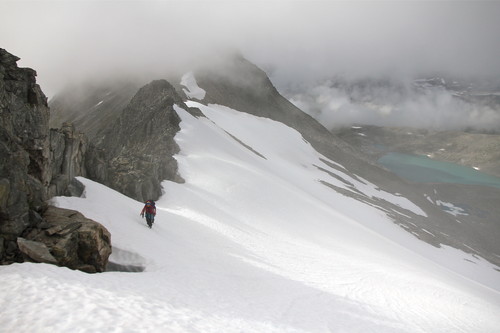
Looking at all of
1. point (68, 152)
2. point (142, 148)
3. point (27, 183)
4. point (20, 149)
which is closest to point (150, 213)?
point (27, 183)

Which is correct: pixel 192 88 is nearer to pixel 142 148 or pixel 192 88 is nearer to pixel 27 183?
pixel 142 148

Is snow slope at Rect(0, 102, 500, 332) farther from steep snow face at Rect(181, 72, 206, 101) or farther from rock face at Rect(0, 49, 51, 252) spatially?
steep snow face at Rect(181, 72, 206, 101)

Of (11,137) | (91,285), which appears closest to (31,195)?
(11,137)

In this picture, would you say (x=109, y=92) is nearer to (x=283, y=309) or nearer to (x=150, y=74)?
(x=150, y=74)

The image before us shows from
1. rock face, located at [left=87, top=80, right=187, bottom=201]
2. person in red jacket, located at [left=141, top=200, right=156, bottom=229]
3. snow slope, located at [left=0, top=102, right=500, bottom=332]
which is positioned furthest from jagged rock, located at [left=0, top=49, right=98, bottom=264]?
rock face, located at [left=87, top=80, right=187, bottom=201]

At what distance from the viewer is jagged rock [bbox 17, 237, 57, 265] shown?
35.9ft

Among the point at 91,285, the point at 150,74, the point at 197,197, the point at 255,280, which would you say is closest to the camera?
the point at 91,285

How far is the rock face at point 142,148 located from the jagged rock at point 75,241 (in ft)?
48.9

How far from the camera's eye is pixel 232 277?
15.7 meters

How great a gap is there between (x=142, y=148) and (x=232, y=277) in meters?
34.1

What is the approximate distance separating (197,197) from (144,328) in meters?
23.7

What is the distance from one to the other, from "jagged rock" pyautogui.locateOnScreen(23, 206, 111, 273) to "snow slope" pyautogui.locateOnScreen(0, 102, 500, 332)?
1000mm

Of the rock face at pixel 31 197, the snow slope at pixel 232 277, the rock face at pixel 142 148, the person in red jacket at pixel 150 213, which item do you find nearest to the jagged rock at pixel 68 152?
the rock face at pixel 142 148

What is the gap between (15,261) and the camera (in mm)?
10922
